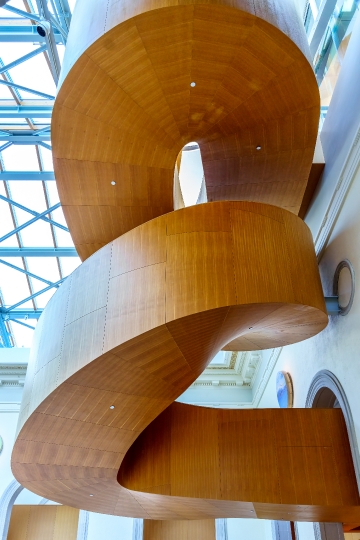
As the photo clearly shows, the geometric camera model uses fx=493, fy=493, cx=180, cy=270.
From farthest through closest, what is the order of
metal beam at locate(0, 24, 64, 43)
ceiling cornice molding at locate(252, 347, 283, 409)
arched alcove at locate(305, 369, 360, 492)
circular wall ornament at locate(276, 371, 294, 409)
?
ceiling cornice molding at locate(252, 347, 283, 409) < circular wall ornament at locate(276, 371, 294, 409) < metal beam at locate(0, 24, 64, 43) < arched alcove at locate(305, 369, 360, 492)

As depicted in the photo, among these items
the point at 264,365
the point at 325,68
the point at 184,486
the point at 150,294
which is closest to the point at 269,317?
the point at 150,294

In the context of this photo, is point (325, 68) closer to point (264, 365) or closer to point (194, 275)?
point (194, 275)

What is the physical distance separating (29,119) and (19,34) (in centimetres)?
324

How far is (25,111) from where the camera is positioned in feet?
43.4

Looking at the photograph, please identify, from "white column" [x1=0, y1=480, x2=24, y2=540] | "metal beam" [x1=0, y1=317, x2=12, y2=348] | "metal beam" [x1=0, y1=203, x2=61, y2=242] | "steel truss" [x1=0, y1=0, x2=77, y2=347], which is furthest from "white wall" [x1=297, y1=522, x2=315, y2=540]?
"metal beam" [x1=0, y1=317, x2=12, y2=348]

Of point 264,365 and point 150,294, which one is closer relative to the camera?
point 150,294

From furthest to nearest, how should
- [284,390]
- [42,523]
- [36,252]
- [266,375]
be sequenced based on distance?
1. [42,523]
2. [36,252]
3. [266,375]
4. [284,390]

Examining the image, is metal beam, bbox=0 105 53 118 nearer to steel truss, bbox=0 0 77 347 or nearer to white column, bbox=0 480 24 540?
steel truss, bbox=0 0 77 347

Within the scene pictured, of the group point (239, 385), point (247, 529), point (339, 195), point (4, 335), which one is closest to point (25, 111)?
point (339, 195)

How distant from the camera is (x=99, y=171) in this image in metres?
8.72

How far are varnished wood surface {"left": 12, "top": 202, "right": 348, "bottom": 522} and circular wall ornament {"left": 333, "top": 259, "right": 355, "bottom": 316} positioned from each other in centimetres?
61

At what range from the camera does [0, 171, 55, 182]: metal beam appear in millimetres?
14898

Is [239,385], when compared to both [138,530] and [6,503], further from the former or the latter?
[6,503]

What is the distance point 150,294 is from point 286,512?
461 cm
